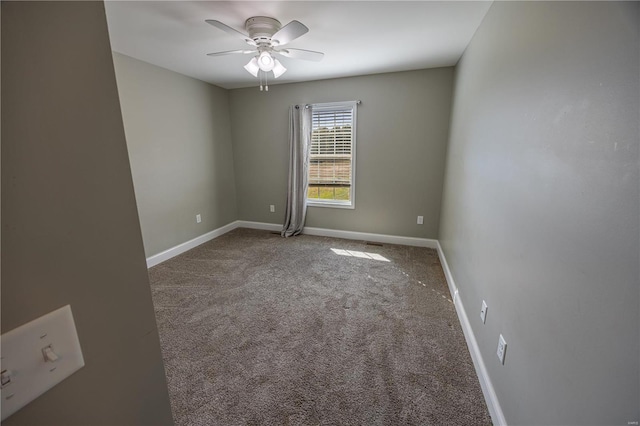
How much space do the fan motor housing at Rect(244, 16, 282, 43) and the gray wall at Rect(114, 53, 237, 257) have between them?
157 centimetres

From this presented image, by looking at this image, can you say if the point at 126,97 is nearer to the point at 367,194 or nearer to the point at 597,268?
the point at 367,194

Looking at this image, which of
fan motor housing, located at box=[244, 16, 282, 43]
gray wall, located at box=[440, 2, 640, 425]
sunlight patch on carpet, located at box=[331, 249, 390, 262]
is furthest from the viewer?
sunlight patch on carpet, located at box=[331, 249, 390, 262]

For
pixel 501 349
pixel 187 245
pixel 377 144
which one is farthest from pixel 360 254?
pixel 187 245

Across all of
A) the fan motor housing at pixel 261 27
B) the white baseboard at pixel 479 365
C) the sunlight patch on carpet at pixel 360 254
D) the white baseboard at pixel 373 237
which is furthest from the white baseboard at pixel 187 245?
the white baseboard at pixel 479 365

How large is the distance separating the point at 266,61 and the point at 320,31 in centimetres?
52

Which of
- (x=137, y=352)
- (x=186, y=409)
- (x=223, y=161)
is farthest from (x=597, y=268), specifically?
(x=223, y=161)

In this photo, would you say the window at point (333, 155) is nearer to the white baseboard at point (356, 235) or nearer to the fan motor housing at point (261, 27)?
the white baseboard at point (356, 235)

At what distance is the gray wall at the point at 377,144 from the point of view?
3.42m

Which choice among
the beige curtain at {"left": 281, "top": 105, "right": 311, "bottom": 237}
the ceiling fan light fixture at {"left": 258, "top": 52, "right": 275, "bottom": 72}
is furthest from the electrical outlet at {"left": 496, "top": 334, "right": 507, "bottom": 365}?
the beige curtain at {"left": 281, "top": 105, "right": 311, "bottom": 237}

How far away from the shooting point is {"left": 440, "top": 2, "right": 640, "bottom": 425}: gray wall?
2.33ft

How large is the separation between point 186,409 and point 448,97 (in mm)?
3898

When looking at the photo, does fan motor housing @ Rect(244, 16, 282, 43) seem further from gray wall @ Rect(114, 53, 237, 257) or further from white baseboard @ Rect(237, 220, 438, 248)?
white baseboard @ Rect(237, 220, 438, 248)

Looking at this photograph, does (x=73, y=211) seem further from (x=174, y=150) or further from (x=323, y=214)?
(x=323, y=214)

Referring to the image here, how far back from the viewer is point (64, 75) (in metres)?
0.40
